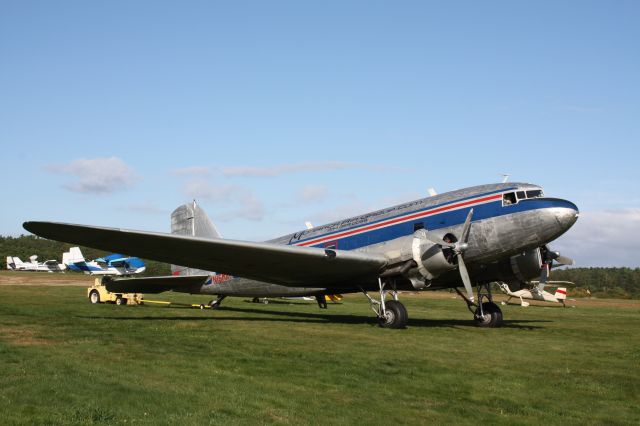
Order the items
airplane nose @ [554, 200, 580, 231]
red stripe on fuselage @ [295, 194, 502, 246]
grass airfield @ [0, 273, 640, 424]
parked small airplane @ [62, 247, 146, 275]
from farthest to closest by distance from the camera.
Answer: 1. parked small airplane @ [62, 247, 146, 275]
2. red stripe on fuselage @ [295, 194, 502, 246]
3. airplane nose @ [554, 200, 580, 231]
4. grass airfield @ [0, 273, 640, 424]

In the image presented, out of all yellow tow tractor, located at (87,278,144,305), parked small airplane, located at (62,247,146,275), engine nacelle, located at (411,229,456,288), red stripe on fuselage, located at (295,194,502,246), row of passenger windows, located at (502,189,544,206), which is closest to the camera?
row of passenger windows, located at (502,189,544,206)

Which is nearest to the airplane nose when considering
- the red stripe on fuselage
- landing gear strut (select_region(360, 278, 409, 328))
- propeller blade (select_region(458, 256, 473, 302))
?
the red stripe on fuselage

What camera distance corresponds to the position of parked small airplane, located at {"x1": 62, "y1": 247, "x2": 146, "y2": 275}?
9694cm

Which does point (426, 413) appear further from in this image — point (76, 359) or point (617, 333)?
point (617, 333)

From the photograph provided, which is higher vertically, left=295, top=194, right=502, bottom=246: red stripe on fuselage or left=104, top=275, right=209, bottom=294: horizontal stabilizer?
left=295, top=194, right=502, bottom=246: red stripe on fuselage

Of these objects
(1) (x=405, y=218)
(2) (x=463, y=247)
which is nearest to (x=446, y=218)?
(2) (x=463, y=247)

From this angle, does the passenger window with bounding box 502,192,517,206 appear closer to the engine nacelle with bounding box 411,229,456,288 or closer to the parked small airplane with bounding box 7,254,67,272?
the engine nacelle with bounding box 411,229,456,288

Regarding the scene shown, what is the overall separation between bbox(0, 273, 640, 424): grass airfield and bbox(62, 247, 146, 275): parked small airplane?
80610 mm

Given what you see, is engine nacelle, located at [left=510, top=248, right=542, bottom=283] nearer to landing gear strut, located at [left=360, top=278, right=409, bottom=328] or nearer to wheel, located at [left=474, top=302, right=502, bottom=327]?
wheel, located at [left=474, top=302, right=502, bottom=327]

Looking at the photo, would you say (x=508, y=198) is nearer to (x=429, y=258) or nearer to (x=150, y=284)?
(x=429, y=258)

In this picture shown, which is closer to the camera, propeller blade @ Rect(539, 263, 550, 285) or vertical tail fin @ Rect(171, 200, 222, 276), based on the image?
propeller blade @ Rect(539, 263, 550, 285)

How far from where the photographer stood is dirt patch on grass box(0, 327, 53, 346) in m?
14.3

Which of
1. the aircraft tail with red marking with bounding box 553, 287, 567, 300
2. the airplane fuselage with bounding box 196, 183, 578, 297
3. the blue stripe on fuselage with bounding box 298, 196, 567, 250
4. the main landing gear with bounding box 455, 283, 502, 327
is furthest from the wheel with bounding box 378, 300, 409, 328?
the aircraft tail with red marking with bounding box 553, 287, 567, 300

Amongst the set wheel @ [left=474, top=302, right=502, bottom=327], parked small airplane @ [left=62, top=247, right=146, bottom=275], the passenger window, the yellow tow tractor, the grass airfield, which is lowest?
the grass airfield
